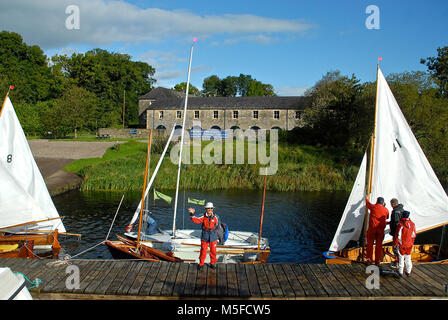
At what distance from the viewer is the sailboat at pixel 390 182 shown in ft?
41.9

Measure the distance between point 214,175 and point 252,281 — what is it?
2371cm

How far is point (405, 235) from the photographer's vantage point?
10750 millimetres

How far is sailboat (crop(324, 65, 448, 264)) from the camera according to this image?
12781 millimetres

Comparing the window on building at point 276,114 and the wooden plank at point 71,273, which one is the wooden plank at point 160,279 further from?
the window on building at point 276,114

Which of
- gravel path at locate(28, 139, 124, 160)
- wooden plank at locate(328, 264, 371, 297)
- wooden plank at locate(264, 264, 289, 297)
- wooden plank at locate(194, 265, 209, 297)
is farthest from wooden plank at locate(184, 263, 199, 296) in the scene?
gravel path at locate(28, 139, 124, 160)

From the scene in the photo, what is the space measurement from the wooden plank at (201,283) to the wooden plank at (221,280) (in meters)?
0.36

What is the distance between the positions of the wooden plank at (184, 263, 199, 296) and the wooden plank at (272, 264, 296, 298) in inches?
95.9

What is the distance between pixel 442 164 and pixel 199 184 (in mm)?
22187

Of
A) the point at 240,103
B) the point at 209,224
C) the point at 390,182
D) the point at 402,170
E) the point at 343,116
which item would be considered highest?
the point at 240,103

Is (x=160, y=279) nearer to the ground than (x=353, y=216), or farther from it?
→ nearer to the ground

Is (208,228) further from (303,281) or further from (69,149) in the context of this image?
(69,149)

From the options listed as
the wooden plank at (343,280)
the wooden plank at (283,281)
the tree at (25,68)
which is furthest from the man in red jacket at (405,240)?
the tree at (25,68)

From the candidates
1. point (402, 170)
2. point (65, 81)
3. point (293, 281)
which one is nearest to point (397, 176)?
point (402, 170)
